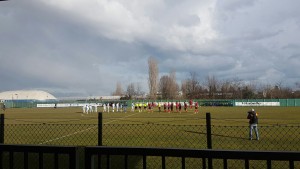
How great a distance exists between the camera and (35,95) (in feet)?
514

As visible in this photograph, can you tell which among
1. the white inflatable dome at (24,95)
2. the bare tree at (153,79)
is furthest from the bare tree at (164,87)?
the white inflatable dome at (24,95)

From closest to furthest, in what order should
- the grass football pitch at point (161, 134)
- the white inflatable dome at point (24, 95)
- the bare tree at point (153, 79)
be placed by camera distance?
the grass football pitch at point (161, 134) < the bare tree at point (153, 79) < the white inflatable dome at point (24, 95)

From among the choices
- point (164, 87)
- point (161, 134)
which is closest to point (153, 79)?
point (164, 87)

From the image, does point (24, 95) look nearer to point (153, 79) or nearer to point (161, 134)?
point (153, 79)

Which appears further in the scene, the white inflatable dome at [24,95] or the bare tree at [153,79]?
the white inflatable dome at [24,95]

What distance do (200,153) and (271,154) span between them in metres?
0.69

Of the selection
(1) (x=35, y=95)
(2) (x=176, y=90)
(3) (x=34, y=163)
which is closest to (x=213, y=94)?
(2) (x=176, y=90)

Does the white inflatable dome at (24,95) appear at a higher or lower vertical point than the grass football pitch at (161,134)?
higher

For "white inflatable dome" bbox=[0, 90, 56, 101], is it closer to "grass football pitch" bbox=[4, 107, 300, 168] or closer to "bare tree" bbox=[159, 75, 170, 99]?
"bare tree" bbox=[159, 75, 170, 99]

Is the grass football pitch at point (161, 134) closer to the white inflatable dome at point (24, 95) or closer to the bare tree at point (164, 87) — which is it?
the bare tree at point (164, 87)

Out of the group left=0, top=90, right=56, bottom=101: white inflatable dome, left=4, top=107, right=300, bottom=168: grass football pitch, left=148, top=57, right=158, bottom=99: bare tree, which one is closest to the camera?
left=4, top=107, right=300, bottom=168: grass football pitch

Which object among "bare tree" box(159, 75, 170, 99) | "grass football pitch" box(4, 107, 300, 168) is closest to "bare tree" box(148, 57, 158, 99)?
"bare tree" box(159, 75, 170, 99)

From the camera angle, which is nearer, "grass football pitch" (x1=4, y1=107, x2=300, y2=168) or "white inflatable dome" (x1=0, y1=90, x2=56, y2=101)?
"grass football pitch" (x1=4, y1=107, x2=300, y2=168)

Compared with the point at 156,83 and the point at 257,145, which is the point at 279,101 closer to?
the point at 156,83
